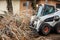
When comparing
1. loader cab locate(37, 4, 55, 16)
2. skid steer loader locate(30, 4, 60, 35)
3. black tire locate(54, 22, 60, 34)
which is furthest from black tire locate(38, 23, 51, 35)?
loader cab locate(37, 4, 55, 16)

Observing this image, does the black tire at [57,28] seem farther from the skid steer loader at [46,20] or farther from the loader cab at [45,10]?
the loader cab at [45,10]

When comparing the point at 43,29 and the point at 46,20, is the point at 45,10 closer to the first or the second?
the point at 46,20

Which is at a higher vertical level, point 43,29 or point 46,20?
point 46,20

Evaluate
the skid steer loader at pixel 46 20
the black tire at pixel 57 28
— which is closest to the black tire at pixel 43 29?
the skid steer loader at pixel 46 20

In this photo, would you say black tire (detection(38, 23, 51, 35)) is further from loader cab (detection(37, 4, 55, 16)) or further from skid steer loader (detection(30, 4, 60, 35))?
loader cab (detection(37, 4, 55, 16))

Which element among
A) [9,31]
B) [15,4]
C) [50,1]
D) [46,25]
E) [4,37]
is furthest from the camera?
[50,1]

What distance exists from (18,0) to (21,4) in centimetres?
77

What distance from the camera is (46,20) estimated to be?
1168cm

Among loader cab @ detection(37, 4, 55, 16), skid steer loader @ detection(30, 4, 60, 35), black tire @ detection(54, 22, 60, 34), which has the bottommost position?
black tire @ detection(54, 22, 60, 34)

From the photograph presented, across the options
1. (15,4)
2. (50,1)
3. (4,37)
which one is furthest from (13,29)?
(50,1)

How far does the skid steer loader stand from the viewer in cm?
1137

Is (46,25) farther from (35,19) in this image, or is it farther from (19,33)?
(19,33)

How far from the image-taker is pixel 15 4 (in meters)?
24.0

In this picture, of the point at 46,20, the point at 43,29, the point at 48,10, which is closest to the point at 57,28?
the point at 46,20
